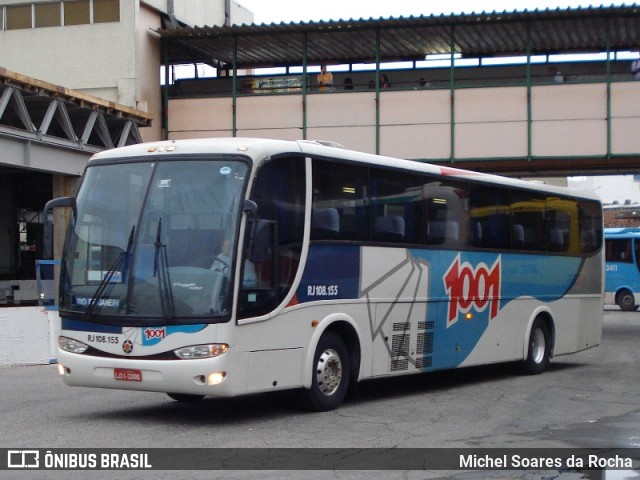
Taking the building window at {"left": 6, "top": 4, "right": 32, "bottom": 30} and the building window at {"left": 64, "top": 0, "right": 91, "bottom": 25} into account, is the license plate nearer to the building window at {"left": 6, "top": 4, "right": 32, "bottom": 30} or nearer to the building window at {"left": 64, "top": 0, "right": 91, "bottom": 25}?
the building window at {"left": 64, "top": 0, "right": 91, "bottom": 25}

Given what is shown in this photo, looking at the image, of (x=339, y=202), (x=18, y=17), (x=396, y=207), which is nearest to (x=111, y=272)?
(x=339, y=202)

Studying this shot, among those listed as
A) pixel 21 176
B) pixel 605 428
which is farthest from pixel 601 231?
pixel 21 176

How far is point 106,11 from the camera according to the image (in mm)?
30094

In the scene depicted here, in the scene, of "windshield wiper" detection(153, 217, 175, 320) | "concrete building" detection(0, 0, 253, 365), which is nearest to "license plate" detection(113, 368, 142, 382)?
"windshield wiper" detection(153, 217, 175, 320)

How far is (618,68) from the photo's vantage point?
2919cm

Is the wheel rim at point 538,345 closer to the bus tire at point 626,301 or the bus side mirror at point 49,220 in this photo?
the bus side mirror at point 49,220

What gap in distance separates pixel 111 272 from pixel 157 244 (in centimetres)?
64

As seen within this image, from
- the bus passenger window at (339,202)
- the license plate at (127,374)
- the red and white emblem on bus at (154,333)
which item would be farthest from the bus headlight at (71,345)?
the bus passenger window at (339,202)

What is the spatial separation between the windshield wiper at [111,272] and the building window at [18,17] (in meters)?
21.6

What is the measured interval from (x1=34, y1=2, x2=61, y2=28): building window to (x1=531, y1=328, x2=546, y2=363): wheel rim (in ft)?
60.6

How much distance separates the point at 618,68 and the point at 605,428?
19.4 metres

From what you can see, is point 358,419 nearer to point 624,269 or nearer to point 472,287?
point 472,287

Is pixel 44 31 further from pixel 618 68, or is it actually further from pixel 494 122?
pixel 618 68

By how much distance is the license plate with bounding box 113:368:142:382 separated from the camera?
11391 mm
